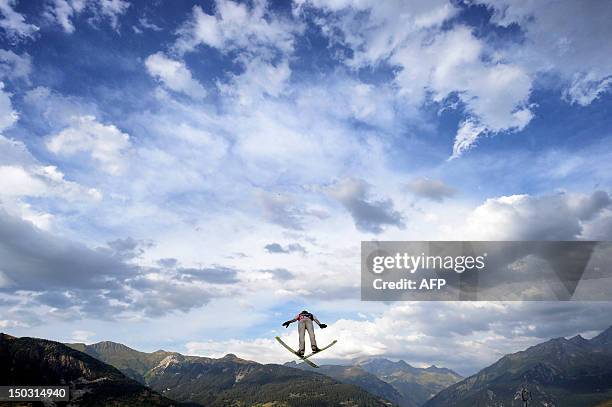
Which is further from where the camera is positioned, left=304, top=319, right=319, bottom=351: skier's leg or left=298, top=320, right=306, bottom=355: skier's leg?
left=298, top=320, right=306, bottom=355: skier's leg

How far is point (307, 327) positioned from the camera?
3684 cm

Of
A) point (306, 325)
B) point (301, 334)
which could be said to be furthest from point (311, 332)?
point (301, 334)

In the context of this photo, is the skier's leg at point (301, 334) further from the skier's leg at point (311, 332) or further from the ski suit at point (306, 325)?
the skier's leg at point (311, 332)

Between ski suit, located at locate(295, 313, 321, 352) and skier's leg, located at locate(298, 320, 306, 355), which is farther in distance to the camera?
skier's leg, located at locate(298, 320, 306, 355)

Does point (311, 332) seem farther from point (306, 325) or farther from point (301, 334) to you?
point (301, 334)

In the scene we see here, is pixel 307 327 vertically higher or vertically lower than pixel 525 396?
higher

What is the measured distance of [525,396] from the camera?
39.9 metres

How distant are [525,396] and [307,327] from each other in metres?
21.7

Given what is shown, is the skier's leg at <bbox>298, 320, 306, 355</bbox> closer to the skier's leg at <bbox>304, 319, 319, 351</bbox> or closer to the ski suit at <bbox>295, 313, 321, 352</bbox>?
the ski suit at <bbox>295, 313, 321, 352</bbox>

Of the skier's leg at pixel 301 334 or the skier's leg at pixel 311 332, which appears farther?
the skier's leg at pixel 301 334

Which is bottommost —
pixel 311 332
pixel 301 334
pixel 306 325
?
pixel 301 334

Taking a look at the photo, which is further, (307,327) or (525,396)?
(525,396)

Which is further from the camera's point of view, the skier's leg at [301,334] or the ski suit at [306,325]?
the skier's leg at [301,334]

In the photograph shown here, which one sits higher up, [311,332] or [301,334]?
[311,332]
